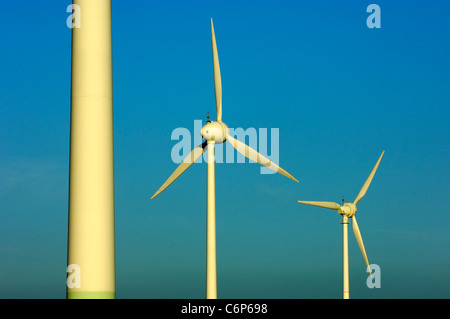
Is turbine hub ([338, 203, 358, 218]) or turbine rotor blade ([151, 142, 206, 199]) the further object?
turbine hub ([338, 203, 358, 218])

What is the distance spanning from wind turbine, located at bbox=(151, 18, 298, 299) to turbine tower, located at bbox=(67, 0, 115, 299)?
3589 centimetres

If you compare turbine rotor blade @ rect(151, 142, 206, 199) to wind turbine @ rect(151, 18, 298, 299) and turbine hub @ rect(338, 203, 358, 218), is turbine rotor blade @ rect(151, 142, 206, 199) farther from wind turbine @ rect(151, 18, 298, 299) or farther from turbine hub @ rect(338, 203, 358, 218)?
turbine hub @ rect(338, 203, 358, 218)

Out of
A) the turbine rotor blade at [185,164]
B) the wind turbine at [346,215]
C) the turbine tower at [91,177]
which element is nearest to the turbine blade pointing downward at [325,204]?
the wind turbine at [346,215]

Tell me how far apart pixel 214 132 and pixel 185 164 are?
3.25 m

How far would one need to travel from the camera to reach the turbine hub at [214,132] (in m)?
56.8

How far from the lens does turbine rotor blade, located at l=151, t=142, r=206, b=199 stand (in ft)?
189

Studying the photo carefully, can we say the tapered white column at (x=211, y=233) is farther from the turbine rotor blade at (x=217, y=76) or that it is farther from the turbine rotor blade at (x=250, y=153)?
the turbine rotor blade at (x=217, y=76)

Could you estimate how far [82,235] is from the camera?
18.8m

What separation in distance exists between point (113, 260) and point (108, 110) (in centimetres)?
353

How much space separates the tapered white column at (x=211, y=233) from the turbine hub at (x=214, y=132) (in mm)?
1036

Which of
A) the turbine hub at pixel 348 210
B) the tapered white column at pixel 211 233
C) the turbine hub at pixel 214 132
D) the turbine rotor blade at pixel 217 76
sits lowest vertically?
the tapered white column at pixel 211 233

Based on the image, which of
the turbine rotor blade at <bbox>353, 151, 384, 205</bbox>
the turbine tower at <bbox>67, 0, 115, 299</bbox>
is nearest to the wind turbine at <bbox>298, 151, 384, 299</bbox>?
the turbine rotor blade at <bbox>353, 151, 384, 205</bbox>
